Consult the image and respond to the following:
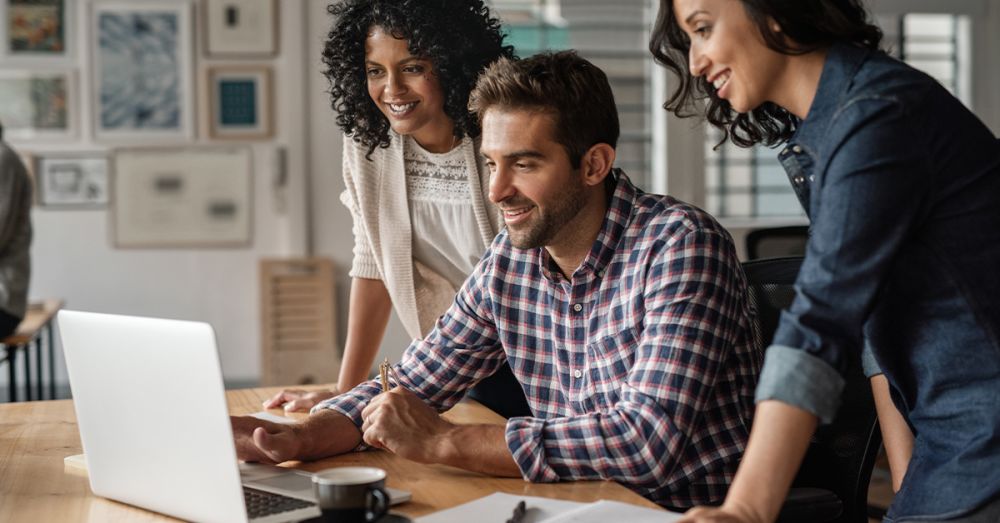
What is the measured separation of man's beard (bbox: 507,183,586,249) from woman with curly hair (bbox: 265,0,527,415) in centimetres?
40

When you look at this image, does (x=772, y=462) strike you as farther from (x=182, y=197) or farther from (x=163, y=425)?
(x=182, y=197)

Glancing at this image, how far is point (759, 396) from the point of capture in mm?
1082

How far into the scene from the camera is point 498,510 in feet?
4.06

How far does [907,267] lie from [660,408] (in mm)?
367

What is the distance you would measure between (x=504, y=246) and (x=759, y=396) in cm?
71

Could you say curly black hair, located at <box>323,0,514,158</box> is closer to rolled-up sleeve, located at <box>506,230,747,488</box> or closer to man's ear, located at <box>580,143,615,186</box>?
man's ear, located at <box>580,143,615,186</box>

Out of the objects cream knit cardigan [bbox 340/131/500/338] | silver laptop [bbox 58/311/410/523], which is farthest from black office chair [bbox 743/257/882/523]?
cream knit cardigan [bbox 340/131/500/338]

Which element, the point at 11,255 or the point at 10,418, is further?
the point at 11,255

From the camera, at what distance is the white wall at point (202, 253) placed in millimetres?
5227

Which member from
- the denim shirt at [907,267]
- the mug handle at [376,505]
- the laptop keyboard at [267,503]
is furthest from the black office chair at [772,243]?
the mug handle at [376,505]

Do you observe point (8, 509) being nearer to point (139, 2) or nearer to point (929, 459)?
point (929, 459)

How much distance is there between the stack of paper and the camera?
3.85ft

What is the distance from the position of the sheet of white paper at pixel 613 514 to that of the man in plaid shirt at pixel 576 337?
0.46ft

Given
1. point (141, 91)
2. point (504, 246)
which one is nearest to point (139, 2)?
point (141, 91)
